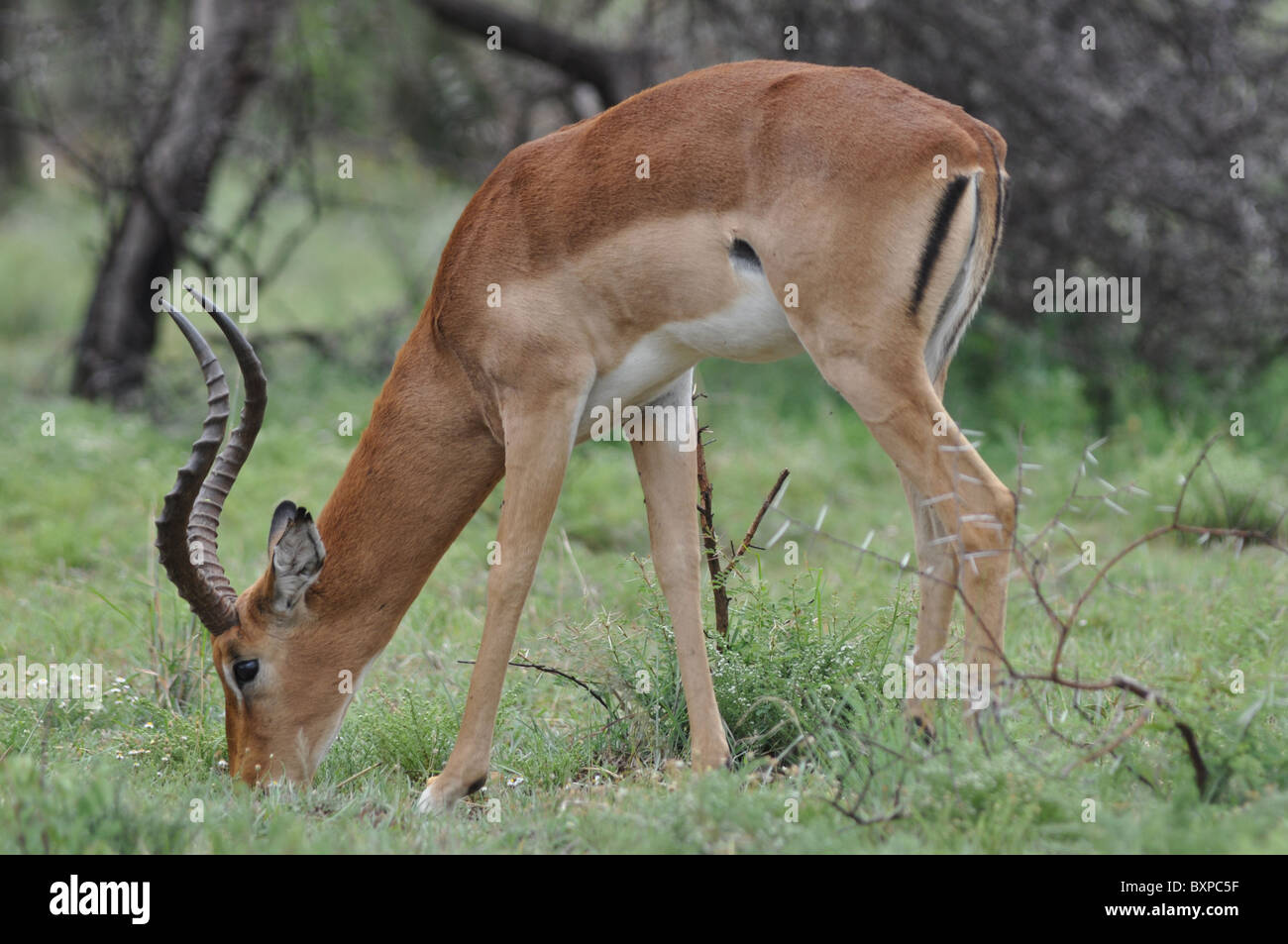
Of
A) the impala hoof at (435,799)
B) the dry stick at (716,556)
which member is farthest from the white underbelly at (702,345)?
the impala hoof at (435,799)

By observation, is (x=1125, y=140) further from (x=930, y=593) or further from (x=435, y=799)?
(x=435, y=799)

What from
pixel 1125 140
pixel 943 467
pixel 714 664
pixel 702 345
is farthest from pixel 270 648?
pixel 1125 140

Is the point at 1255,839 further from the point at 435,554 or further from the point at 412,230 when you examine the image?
the point at 412,230

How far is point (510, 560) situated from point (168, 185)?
6876mm

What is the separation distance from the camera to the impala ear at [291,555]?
4191mm

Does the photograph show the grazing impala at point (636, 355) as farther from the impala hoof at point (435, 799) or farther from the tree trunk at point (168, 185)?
the tree trunk at point (168, 185)

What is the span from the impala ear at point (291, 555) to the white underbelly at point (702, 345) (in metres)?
0.90

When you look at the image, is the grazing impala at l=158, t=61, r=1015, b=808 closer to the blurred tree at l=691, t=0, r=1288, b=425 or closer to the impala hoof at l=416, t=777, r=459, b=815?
the impala hoof at l=416, t=777, r=459, b=815

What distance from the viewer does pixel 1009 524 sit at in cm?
367

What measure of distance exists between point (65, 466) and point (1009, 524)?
641 centimetres

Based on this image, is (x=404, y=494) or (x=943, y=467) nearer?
(x=943, y=467)

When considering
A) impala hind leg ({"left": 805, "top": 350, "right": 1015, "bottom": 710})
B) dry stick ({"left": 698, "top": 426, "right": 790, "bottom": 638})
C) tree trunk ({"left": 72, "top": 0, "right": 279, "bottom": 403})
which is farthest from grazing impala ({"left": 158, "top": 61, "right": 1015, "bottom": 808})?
tree trunk ({"left": 72, "top": 0, "right": 279, "bottom": 403})

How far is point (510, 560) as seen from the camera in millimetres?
4117

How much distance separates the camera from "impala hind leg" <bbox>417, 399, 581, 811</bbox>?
4.06 meters
